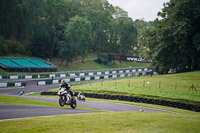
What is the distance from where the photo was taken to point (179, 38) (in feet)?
188

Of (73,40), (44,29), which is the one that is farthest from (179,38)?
(44,29)

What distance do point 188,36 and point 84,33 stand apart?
1413 inches

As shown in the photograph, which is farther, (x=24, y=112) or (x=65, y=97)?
(x=65, y=97)

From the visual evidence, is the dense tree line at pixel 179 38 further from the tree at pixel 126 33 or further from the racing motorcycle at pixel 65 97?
the racing motorcycle at pixel 65 97

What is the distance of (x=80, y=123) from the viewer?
12.0 m

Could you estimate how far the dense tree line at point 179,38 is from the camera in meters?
57.1

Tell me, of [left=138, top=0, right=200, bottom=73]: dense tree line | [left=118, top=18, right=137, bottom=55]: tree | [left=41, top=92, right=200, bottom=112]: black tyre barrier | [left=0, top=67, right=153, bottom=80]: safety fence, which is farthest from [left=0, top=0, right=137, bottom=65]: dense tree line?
[left=41, top=92, right=200, bottom=112]: black tyre barrier

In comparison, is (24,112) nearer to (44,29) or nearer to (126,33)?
(44,29)

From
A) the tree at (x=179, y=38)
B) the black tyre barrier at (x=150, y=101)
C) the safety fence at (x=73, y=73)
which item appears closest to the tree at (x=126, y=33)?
the safety fence at (x=73, y=73)

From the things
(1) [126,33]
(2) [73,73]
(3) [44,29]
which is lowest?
(2) [73,73]

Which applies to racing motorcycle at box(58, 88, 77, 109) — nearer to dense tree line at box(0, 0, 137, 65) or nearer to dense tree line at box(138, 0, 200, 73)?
dense tree line at box(138, 0, 200, 73)

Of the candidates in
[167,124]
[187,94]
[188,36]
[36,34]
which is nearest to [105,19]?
[36,34]

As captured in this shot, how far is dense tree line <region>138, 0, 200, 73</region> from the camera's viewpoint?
57094 millimetres

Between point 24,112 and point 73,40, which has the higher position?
point 73,40
